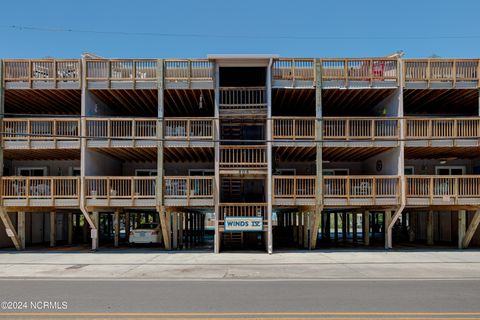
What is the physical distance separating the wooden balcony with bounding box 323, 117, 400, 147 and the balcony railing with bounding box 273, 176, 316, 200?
195cm

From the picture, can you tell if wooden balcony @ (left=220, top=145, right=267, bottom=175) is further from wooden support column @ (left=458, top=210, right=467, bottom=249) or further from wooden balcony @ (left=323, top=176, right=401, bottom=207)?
wooden support column @ (left=458, top=210, right=467, bottom=249)

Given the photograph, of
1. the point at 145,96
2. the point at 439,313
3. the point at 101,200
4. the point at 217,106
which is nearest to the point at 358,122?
the point at 217,106

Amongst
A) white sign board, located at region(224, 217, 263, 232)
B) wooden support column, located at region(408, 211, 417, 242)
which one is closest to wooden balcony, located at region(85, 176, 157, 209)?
white sign board, located at region(224, 217, 263, 232)

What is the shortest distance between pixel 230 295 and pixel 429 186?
44.5ft

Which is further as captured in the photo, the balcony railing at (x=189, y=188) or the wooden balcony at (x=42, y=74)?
the wooden balcony at (x=42, y=74)

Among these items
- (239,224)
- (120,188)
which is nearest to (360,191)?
(239,224)

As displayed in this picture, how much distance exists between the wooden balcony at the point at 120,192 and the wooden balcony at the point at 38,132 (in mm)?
2051

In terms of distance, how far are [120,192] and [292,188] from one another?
8041mm

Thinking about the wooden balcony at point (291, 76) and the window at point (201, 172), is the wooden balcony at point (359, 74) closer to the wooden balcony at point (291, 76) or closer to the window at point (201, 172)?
the wooden balcony at point (291, 76)

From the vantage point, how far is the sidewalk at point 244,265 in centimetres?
1317

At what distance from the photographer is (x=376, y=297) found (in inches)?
377

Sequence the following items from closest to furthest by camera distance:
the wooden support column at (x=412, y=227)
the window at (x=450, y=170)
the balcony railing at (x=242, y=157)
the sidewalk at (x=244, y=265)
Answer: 1. the sidewalk at (x=244, y=265)
2. the balcony railing at (x=242, y=157)
3. the window at (x=450, y=170)
4. the wooden support column at (x=412, y=227)

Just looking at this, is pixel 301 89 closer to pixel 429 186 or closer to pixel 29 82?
pixel 429 186

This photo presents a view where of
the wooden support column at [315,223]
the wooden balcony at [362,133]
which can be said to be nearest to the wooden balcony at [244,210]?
the wooden support column at [315,223]
